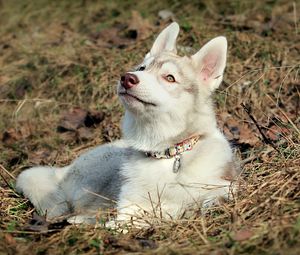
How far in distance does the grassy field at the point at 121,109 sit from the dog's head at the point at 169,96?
0.46 m

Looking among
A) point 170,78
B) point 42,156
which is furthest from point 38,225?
point 42,156

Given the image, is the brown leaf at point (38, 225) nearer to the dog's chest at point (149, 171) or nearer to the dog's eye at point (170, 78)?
the dog's chest at point (149, 171)

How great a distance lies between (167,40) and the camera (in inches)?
206

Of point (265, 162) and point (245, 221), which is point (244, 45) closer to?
point (265, 162)

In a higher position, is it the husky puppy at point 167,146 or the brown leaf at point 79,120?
the husky puppy at point 167,146

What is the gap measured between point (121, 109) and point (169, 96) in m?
2.30

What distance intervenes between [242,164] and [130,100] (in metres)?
1.24

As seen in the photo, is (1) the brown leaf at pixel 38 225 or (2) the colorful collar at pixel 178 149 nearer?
(1) the brown leaf at pixel 38 225

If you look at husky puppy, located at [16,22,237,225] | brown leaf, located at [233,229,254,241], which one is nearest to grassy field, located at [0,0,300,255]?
brown leaf, located at [233,229,254,241]

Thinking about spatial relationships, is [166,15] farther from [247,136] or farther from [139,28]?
[247,136]

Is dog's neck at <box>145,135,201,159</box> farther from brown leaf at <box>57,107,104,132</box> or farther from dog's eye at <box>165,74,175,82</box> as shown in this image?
brown leaf at <box>57,107,104,132</box>

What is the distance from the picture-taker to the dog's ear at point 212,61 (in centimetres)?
483

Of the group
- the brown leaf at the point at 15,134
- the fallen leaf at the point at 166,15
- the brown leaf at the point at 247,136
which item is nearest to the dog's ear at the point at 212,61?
the brown leaf at the point at 247,136

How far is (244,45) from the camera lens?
7.45 meters
